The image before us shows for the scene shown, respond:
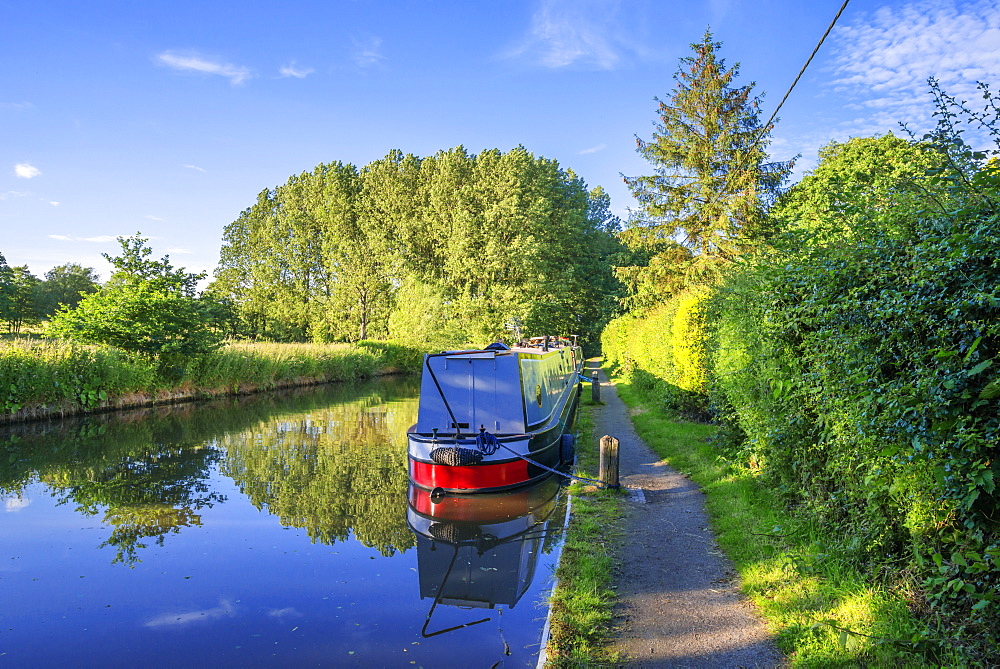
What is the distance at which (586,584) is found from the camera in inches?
196

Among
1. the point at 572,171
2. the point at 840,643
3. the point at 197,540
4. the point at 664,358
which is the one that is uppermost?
the point at 572,171

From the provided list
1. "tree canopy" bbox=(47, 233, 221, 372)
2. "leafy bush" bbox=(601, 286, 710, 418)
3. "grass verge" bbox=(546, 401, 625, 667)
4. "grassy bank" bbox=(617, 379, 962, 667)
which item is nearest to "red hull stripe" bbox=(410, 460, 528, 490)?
"grass verge" bbox=(546, 401, 625, 667)

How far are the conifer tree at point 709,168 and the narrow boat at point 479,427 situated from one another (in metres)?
15.5

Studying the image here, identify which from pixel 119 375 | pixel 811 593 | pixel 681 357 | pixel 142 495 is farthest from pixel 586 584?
pixel 119 375

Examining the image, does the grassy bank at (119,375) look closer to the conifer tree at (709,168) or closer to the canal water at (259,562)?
the canal water at (259,562)

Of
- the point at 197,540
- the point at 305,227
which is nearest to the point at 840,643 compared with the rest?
the point at 197,540

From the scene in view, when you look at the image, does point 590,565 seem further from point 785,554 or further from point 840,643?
point 840,643

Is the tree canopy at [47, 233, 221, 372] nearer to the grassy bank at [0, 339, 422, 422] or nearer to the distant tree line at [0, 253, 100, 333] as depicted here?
the grassy bank at [0, 339, 422, 422]

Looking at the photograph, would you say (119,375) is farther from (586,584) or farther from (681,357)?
(586,584)

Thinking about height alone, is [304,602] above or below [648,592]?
below

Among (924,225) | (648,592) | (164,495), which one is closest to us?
(924,225)

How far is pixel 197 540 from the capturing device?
23.4 feet

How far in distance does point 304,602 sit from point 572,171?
54.8 meters

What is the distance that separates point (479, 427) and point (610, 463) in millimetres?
2081
